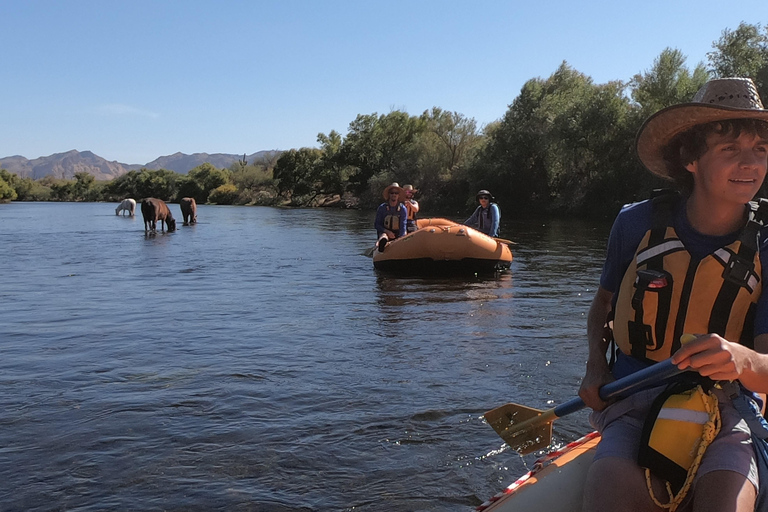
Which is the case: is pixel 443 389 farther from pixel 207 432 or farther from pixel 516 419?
pixel 516 419

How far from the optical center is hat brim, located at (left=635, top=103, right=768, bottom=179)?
84.6 inches

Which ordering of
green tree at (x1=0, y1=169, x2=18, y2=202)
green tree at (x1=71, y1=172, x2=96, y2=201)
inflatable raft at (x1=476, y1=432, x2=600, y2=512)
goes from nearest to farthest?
1. inflatable raft at (x1=476, y1=432, x2=600, y2=512)
2. green tree at (x1=0, y1=169, x2=18, y2=202)
3. green tree at (x1=71, y1=172, x2=96, y2=201)

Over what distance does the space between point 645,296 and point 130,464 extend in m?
3.17

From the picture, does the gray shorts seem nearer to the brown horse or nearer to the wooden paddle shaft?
the wooden paddle shaft

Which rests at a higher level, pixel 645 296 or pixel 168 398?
pixel 645 296

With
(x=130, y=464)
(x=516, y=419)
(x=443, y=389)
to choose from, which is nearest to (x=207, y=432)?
(x=130, y=464)

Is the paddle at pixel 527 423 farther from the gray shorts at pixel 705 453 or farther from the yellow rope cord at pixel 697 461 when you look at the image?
the yellow rope cord at pixel 697 461

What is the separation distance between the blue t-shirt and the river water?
1768 mm

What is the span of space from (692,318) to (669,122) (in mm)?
624

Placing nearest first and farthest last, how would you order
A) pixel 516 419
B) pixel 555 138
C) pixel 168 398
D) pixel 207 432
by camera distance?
pixel 516 419 < pixel 207 432 < pixel 168 398 < pixel 555 138

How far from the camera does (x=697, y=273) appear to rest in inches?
86.7

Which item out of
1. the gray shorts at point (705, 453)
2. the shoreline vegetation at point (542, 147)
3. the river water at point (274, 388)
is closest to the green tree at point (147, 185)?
the shoreline vegetation at point (542, 147)

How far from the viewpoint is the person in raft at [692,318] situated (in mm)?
1945

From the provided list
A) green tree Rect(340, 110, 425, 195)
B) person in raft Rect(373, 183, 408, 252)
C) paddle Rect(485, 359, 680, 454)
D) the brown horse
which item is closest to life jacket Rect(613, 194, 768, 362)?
paddle Rect(485, 359, 680, 454)
